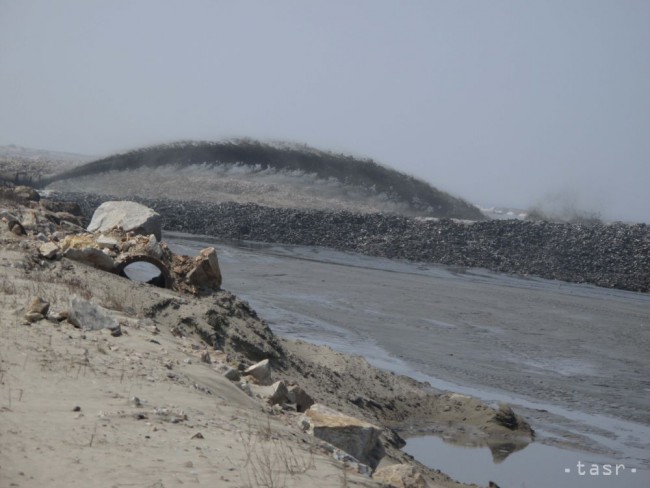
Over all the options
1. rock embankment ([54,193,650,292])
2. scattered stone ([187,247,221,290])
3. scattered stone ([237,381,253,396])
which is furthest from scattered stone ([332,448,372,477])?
rock embankment ([54,193,650,292])

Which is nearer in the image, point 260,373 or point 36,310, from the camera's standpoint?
point 36,310

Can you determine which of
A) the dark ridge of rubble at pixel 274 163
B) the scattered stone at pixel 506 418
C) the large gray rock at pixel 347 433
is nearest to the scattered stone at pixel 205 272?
the scattered stone at pixel 506 418

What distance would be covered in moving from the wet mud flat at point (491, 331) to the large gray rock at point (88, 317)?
395cm

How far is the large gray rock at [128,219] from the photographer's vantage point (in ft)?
48.7

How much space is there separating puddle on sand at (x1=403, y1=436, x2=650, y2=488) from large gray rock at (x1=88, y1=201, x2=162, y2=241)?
272 inches

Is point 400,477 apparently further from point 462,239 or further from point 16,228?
point 462,239

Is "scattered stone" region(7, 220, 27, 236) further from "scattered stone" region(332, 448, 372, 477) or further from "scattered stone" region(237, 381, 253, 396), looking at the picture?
"scattered stone" region(332, 448, 372, 477)

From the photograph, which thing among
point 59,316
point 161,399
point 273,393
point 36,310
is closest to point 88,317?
point 59,316

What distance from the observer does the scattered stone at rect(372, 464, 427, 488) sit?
18.8ft

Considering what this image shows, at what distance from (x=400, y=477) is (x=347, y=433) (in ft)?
3.44

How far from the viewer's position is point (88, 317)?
768 centimetres

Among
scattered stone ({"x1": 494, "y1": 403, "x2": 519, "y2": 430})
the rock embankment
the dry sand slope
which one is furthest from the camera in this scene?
the rock embankment

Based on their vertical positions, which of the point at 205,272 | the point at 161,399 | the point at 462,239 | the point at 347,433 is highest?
the point at 462,239

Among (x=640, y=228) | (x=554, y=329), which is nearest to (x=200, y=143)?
(x=640, y=228)
